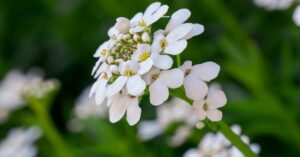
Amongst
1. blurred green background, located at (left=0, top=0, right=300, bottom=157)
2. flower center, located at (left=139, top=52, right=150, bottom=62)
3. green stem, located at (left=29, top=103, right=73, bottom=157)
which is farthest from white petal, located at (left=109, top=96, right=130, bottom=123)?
green stem, located at (left=29, top=103, right=73, bottom=157)

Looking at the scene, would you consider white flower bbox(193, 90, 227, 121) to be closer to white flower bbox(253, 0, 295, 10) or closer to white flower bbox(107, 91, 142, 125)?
white flower bbox(107, 91, 142, 125)

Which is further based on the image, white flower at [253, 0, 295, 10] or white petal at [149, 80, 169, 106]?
white flower at [253, 0, 295, 10]

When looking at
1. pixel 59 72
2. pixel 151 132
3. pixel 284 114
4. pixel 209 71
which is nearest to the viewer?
pixel 209 71

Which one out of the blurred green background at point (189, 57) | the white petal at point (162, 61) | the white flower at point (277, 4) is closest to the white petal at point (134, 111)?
the white petal at point (162, 61)

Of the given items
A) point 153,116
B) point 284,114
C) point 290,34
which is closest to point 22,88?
point 153,116

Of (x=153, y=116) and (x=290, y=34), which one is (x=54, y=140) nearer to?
(x=153, y=116)
